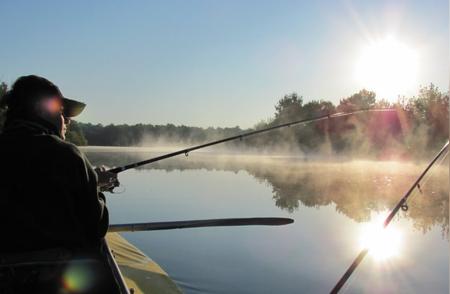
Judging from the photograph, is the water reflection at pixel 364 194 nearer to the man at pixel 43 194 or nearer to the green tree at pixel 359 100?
A: the man at pixel 43 194

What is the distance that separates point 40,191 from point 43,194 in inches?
0.6

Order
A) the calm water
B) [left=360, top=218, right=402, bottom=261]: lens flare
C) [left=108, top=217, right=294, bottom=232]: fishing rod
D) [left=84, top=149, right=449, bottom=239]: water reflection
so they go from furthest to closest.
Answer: [left=84, top=149, right=449, bottom=239]: water reflection → [left=360, top=218, right=402, bottom=261]: lens flare → the calm water → [left=108, top=217, right=294, bottom=232]: fishing rod

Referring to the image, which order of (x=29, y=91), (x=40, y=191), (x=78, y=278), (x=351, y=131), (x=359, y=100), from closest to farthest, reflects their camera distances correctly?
(x=40, y=191)
(x=78, y=278)
(x=29, y=91)
(x=351, y=131)
(x=359, y=100)

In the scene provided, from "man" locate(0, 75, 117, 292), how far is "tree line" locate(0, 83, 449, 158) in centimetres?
49

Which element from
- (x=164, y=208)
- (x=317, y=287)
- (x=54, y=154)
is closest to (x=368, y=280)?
(x=317, y=287)

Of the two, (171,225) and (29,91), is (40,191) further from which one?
(171,225)

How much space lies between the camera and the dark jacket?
1548 millimetres

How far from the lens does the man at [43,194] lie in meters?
1.55

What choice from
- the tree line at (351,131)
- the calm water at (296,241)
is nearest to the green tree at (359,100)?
the tree line at (351,131)

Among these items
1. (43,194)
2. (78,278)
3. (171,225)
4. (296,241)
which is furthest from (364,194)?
(43,194)

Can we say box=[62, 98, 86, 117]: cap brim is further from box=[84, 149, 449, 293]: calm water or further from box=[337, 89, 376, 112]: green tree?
box=[337, 89, 376, 112]: green tree

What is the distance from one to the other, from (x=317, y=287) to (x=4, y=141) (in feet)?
11.5

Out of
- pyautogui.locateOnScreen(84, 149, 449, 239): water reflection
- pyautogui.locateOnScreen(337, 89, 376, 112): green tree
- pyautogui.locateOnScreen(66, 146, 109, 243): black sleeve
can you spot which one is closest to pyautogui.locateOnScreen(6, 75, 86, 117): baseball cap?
pyautogui.locateOnScreen(66, 146, 109, 243): black sleeve

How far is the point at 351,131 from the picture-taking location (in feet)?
103
